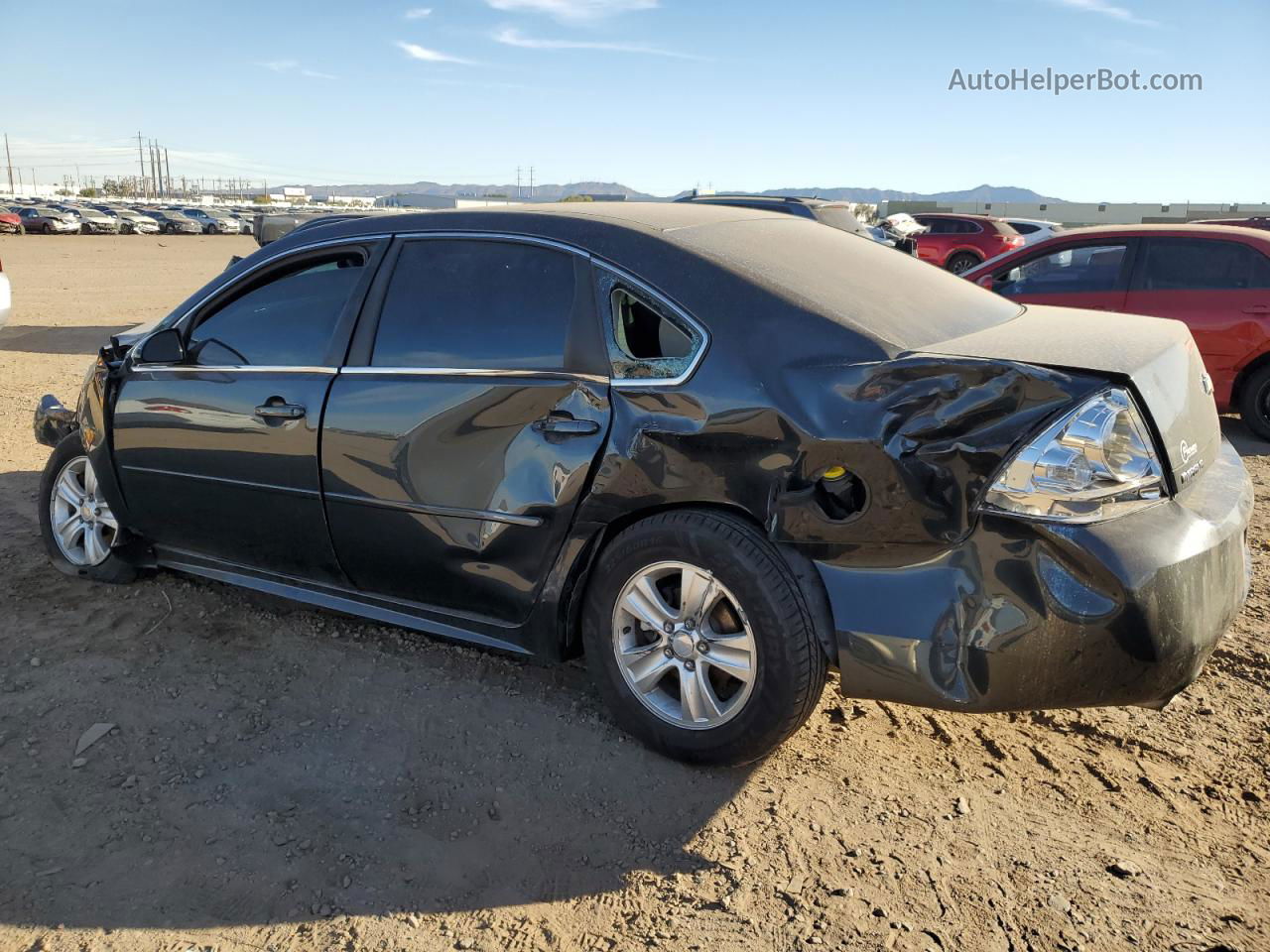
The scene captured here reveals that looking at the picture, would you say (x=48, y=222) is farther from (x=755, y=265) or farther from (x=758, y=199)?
(x=755, y=265)

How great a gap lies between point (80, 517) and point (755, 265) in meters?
3.35

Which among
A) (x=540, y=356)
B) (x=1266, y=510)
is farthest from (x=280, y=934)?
(x=1266, y=510)

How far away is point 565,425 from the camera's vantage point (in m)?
3.11

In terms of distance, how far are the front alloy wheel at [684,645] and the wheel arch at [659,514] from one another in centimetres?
18

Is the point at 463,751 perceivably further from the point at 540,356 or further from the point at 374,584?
the point at 540,356

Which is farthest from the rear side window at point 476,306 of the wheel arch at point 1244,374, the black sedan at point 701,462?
the wheel arch at point 1244,374

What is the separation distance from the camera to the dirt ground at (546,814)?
2.47 meters

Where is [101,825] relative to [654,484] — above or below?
below

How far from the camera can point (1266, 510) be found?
18.6ft

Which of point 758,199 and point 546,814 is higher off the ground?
point 758,199

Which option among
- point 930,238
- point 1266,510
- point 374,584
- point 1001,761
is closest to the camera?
point 1001,761

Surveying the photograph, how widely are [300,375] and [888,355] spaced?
7.00 ft

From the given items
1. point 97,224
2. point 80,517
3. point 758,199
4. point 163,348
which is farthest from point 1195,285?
point 97,224

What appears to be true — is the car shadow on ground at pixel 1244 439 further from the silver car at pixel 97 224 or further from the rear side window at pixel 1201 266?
the silver car at pixel 97 224
